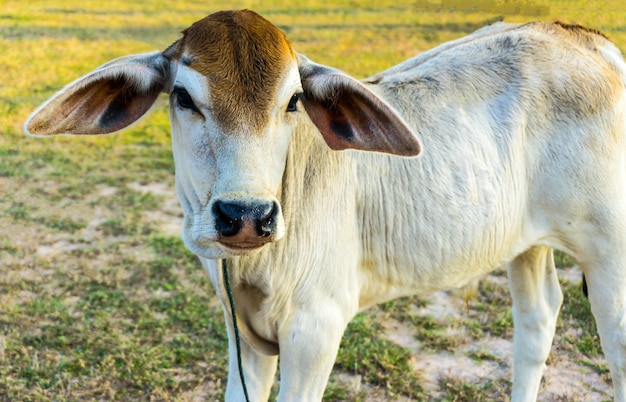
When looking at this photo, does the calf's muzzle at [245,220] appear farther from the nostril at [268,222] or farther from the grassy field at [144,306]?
the grassy field at [144,306]

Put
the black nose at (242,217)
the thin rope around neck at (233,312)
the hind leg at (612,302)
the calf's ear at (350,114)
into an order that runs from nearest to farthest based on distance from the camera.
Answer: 1. the black nose at (242,217)
2. the calf's ear at (350,114)
3. the thin rope around neck at (233,312)
4. the hind leg at (612,302)

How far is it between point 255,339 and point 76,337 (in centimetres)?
200

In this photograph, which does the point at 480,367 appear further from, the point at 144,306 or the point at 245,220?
the point at 245,220

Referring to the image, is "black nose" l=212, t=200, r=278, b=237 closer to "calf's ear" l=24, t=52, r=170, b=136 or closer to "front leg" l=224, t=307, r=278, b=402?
"calf's ear" l=24, t=52, r=170, b=136

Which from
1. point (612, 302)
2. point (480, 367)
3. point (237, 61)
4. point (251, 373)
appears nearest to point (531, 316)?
point (612, 302)

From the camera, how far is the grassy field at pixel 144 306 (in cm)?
424

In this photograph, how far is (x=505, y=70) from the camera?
3299mm

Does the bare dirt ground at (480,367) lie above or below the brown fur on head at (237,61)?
below

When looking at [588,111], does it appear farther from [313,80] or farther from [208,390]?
[208,390]

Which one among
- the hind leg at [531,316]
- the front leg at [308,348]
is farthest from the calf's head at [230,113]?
the hind leg at [531,316]

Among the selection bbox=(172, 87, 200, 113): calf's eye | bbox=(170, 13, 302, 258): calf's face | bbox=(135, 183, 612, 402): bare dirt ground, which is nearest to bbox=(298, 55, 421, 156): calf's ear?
bbox=(170, 13, 302, 258): calf's face

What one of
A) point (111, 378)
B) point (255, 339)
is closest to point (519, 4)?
point (255, 339)

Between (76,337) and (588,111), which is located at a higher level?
(588,111)

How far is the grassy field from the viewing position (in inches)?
167
